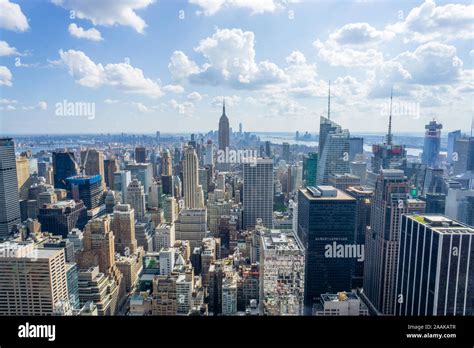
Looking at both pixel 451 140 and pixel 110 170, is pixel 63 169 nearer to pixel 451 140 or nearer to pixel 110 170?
pixel 110 170

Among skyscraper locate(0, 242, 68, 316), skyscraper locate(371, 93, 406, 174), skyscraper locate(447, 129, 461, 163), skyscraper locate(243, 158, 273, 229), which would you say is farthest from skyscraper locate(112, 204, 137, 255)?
skyscraper locate(447, 129, 461, 163)

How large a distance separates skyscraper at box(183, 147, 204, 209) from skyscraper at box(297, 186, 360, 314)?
3.47 meters

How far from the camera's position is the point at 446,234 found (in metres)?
3.57

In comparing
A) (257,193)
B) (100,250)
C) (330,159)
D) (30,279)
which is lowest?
(100,250)

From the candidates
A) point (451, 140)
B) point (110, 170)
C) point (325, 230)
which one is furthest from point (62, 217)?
point (451, 140)

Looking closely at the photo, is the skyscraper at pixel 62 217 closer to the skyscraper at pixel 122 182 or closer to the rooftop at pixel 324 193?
the skyscraper at pixel 122 182

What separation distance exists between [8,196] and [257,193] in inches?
205

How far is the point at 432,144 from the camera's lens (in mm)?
4281

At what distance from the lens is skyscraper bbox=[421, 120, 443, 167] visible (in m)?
3.43

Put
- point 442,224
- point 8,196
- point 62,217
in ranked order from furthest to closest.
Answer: point 62,217 < point 8,196 < point 442,224
